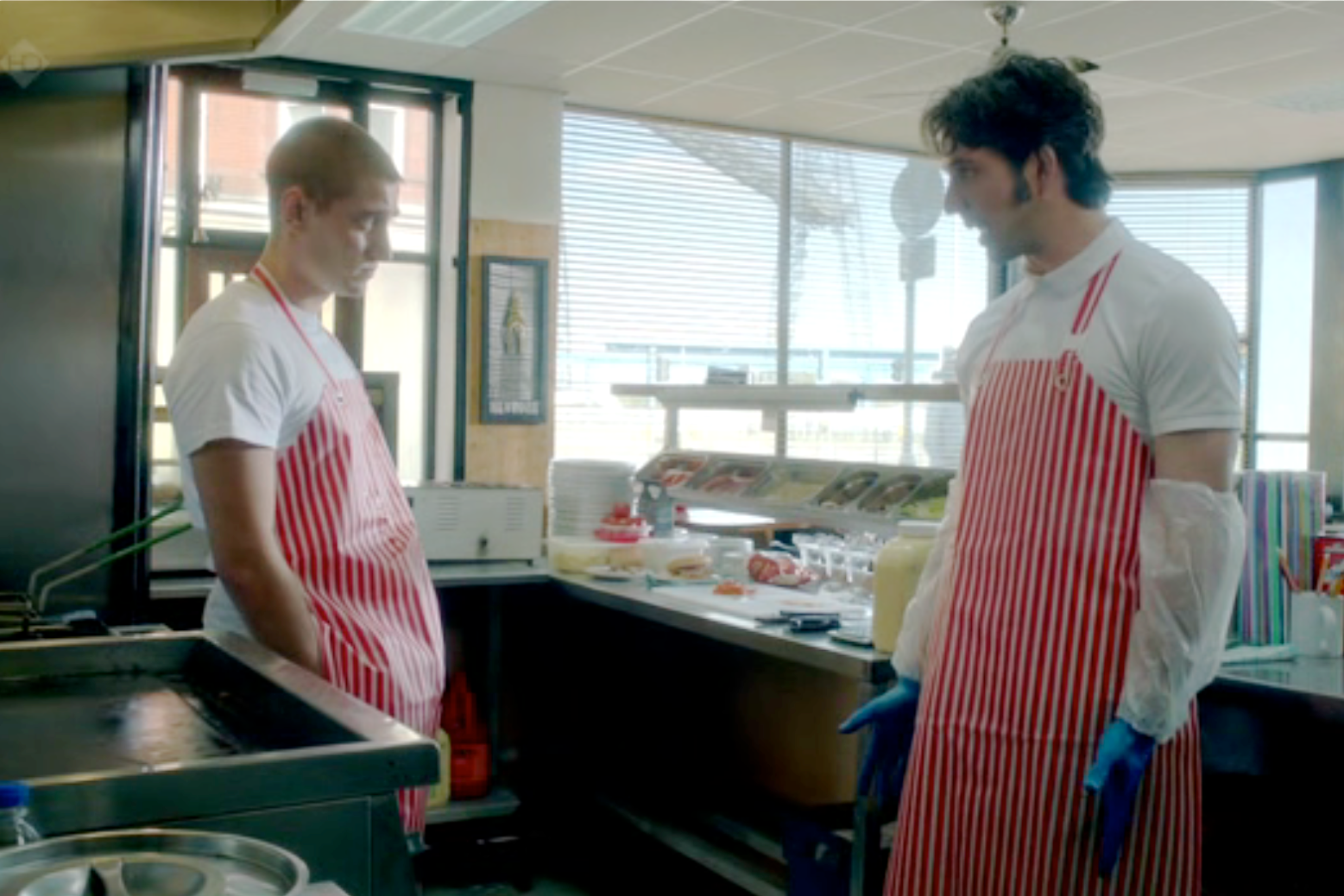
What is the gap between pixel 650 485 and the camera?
4.39 metres

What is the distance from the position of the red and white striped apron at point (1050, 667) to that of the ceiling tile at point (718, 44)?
3865 millimetres

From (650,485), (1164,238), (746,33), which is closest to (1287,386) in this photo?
(1164,238)

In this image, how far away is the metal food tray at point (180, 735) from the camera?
1.15 m

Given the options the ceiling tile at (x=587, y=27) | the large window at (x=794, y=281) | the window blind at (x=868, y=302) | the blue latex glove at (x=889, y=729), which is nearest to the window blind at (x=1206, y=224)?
the large window at (x=794, y=281)

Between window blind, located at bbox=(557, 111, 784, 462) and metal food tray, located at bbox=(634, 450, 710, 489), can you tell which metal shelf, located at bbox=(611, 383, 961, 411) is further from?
window blind, located at bbox=(557, 111, 784, 462)

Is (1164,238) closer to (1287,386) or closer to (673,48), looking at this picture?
(1287,386)

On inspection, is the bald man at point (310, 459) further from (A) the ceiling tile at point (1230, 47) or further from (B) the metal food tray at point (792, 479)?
(A) the ceiling tile at point (1230, 47)

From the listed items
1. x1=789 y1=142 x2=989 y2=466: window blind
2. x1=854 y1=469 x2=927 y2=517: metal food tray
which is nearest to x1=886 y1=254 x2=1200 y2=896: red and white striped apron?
x1=854 y1=469 x2=927 y2=517: metal food tray

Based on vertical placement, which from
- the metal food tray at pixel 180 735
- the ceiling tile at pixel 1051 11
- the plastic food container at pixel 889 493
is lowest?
the metal food tray at pixel 180 735

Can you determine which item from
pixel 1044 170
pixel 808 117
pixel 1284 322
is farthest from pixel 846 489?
pixel 1284 322

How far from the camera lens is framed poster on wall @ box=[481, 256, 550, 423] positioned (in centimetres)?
682

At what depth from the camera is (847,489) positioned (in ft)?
12.2

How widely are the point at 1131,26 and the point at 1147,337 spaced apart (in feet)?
13.8

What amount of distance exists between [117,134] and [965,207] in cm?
260
